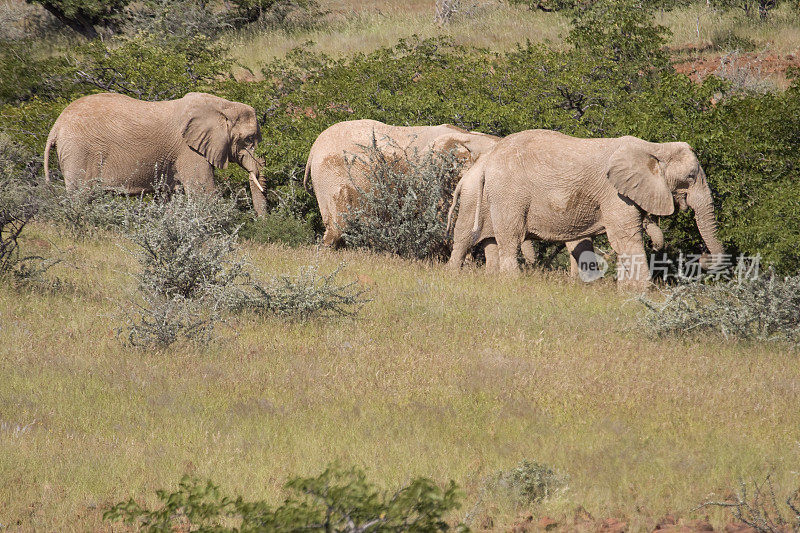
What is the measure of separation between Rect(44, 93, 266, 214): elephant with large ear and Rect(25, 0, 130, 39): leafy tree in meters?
21.5

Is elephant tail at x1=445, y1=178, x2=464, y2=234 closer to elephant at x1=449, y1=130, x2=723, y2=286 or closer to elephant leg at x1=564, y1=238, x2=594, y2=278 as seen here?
elephant at x1=449, y1=130, x2=723, y2=286

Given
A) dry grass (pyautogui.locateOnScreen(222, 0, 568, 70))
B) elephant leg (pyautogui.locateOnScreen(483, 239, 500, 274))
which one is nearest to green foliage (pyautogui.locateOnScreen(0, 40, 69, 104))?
dry grass (pyautogui.locateOnScreen(222, 0, 568, 70))

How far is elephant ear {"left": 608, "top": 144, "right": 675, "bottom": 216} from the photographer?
12867mm

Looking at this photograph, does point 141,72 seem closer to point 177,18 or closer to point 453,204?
point 453,204

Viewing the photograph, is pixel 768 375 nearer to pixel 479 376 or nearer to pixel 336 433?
pixel 479 376

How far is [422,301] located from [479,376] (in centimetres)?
313

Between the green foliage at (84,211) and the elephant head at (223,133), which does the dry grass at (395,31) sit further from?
the green foliage at (84,211)

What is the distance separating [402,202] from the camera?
51.0ft

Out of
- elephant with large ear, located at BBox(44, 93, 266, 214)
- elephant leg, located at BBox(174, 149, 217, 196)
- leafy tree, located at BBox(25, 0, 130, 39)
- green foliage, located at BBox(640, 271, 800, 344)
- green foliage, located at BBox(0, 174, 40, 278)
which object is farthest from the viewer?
leafy tree, located at BBox(25, 0, 130, 39)

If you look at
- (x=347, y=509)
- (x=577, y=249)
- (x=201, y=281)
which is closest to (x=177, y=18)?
(x=577, y=249)

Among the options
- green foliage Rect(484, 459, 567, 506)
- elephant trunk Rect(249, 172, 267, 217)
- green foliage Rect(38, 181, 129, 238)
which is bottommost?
elephant trunk Rect(249, 172, 267, 217)

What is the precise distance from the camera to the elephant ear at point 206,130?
1633 cm

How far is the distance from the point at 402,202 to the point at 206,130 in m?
3.58

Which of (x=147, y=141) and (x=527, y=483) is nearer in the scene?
(x=527, y=483)
